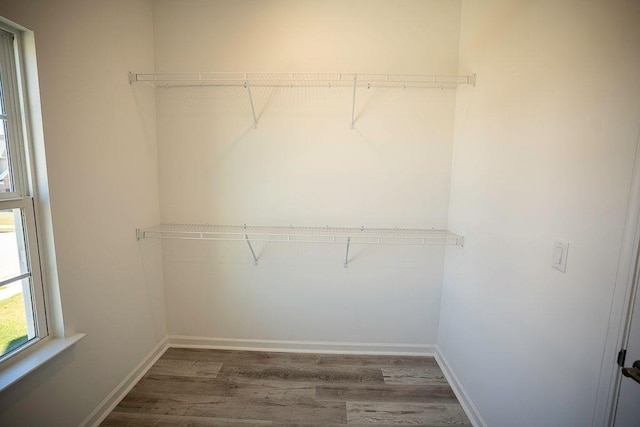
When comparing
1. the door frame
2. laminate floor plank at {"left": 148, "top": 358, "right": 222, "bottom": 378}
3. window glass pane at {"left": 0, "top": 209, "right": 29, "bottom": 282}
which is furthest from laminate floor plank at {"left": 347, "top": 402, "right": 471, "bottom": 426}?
window glass pane at {"left": 0, "top": 209, "right": 29, "bottom": 282}

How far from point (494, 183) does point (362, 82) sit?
3.68 ft

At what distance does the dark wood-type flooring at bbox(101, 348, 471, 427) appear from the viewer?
1.64 metres

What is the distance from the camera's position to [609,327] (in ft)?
2.93

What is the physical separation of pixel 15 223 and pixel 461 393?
2.63 meters

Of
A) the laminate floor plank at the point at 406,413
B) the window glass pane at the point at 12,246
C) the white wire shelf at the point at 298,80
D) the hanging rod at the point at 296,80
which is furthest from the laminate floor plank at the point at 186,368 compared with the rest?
the hanging rod at the point at 296,80

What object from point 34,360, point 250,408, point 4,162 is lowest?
point 250,408

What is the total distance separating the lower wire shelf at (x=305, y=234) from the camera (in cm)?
200

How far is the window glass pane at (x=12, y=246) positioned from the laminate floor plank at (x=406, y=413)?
6.21ft

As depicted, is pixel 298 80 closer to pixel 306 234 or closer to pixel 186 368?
pixel 306 234

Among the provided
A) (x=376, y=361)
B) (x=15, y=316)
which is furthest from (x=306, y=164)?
(x=15, y=316)

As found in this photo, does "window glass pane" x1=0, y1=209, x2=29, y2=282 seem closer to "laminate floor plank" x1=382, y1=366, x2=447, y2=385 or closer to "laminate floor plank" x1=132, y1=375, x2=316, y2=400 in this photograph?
"laminate floor plank" x1=132, y1=375, x2=316, y2=400

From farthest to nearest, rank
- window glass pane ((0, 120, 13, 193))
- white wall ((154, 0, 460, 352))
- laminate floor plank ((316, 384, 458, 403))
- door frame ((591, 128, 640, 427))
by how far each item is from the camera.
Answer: white wall ((154, 0, 460, 352))
laminate floor plank ((316, 384, 458, 403))
window glass pane ((0, 120, 13, 193))
door frame ((591, 128, 640, 427))

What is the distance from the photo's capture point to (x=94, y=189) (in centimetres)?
152

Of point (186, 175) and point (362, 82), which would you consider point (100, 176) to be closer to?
point (186, 175)
